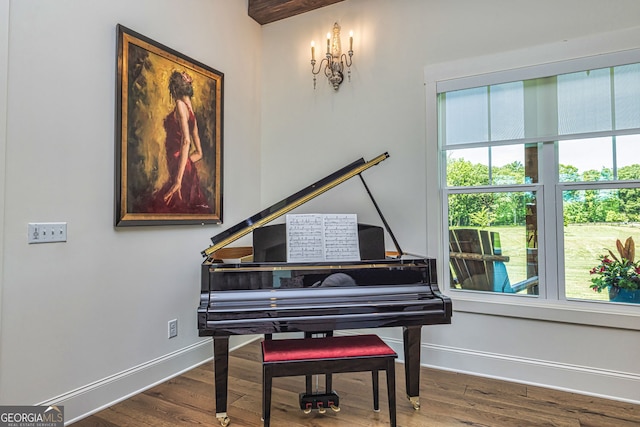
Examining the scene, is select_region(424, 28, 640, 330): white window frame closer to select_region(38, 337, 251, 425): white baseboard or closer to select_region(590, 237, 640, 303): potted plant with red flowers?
select_region(590, 237, 640, 303): potted plant with red flowers

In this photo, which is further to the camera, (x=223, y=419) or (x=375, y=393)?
(x=375, y=393)

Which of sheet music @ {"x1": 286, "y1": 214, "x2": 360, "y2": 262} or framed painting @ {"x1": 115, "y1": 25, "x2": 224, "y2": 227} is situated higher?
framed painting @ {"x1": 115, "y1": 25, "x2": 224, "y2": 227}

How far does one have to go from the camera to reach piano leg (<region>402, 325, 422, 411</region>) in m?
2.23

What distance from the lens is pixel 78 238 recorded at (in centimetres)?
217

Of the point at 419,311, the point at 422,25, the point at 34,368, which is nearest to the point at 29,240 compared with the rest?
the point at 34,368

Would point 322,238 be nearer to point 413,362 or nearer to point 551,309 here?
point 413,362

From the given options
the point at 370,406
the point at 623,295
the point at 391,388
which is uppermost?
the point at 623,295

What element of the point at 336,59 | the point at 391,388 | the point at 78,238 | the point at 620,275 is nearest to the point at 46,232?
the point at 78,238

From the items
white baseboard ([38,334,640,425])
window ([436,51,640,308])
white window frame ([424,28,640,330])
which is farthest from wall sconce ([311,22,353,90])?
white baseboard ([38,334,640,425])

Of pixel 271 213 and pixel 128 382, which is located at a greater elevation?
pixel 271 213

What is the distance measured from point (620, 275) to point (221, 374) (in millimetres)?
2733

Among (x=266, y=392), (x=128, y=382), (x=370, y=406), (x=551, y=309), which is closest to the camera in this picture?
(x=266, y=392)

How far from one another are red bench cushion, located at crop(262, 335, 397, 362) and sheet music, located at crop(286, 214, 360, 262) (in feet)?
1.57

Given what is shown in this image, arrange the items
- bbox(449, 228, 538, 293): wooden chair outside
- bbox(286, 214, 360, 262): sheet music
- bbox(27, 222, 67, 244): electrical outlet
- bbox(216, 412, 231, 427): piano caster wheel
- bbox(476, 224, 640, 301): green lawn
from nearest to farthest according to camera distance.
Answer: bbox(27, 222, 67, 244): electrical outlet
bbox(216, 412, 231, 427): piano caster wheel
bbox(286, 214, 360, 262): sheet music
bbox(476, 224, 640, 301): green lawn
bbox(449, 228, 538, 293): wooden chair outside
